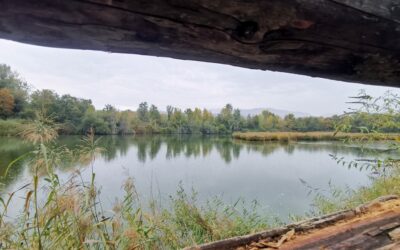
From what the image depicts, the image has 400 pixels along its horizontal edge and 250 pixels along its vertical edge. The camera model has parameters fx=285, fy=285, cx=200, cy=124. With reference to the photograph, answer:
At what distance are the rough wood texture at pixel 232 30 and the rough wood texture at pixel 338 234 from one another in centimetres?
104

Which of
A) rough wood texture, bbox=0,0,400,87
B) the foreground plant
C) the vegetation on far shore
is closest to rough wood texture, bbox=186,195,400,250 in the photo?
the vegetation on far shore

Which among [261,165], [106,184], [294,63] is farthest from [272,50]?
[261,165]

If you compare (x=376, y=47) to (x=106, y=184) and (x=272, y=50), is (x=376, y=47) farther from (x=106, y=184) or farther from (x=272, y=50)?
(x=106, y=184)

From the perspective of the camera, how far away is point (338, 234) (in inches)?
61.3

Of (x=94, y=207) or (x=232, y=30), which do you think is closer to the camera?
(x=232, y=30)

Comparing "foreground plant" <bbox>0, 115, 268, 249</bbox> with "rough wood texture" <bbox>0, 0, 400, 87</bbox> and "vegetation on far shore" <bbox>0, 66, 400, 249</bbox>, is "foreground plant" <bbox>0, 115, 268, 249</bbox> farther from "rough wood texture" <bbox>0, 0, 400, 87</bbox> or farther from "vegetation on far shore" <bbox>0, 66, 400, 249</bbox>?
"rough wood texture" <bbox>0, 0, 400, 87</bbox>

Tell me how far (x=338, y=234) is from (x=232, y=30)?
1.50m

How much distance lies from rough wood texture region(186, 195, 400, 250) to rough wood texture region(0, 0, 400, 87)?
40.8 inches

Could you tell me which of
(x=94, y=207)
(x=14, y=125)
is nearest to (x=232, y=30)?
(x=94, y=207)

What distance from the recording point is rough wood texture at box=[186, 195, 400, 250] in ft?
4.61

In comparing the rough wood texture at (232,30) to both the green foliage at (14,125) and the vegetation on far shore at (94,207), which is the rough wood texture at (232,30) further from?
the green foliage at (14,125)

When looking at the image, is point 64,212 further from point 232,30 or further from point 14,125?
point 14,125

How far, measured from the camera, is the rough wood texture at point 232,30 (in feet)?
1.34

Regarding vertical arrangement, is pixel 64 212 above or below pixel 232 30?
below
